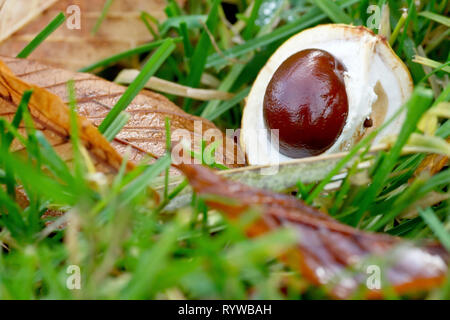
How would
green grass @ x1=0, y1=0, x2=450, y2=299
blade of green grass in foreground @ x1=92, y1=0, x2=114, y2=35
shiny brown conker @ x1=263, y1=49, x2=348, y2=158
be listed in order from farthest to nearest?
1. blade of green grass in foreground @ x1=92, y1=0, x2=114, y2=35
2. shiny brown conker @ x1=263, y1=49, x2=348, y2=158
3. green grass @ x1=0, y1=0, x2=450, y2=299

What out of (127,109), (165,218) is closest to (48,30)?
(127,109)

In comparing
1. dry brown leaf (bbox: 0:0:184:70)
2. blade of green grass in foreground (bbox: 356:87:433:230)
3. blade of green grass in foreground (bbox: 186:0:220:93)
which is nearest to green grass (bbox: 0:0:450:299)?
blade of green grass in foreground (bbox: 356:87:433:230)

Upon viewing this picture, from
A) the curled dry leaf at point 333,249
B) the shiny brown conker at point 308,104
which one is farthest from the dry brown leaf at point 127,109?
the curled dry leaf at point 333,249

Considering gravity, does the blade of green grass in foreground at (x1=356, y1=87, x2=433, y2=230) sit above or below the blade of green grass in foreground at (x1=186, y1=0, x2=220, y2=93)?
below

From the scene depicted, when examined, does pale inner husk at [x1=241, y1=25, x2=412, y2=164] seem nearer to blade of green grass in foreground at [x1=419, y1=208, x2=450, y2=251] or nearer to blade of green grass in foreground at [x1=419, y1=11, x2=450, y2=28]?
blade of green grass in foreground at [x1=419, y1=11, x2=450, y2=28]

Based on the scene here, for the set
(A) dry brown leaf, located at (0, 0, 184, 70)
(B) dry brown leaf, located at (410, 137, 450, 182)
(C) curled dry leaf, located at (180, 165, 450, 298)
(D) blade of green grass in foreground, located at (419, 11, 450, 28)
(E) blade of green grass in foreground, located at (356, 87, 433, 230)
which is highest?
(A) dry brown leaf, located at (0, 0, 184, 70)

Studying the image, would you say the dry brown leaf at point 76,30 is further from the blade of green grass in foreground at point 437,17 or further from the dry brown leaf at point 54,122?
the blade of green grass in foreground at point 437,17

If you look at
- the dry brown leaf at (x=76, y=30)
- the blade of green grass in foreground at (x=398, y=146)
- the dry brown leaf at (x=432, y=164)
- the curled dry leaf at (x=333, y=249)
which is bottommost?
the curled dry leaf at (x=333, y=249)
